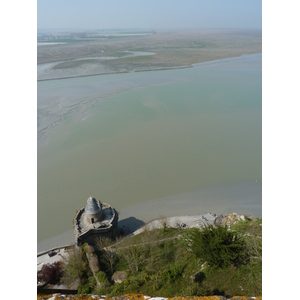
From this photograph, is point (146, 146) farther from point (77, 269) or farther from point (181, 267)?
point (181, 267)

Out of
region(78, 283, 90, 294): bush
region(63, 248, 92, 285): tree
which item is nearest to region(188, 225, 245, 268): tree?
region(78, 283, 90, 294): bush

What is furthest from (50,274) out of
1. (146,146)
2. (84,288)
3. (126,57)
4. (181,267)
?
(126,57)

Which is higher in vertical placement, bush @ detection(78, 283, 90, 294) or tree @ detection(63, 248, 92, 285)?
tree @ detection(63, 248, 92, 285)

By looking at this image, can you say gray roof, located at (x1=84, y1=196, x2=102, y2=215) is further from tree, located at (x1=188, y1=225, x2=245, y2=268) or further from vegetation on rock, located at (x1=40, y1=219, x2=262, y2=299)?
tree, located at (x1=188, y1=225, x2=245, y2=268)

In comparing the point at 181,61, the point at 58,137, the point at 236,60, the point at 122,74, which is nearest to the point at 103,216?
the point at 58,137

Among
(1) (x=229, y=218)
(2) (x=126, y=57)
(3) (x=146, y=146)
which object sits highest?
(2) (x=126, y=57)
